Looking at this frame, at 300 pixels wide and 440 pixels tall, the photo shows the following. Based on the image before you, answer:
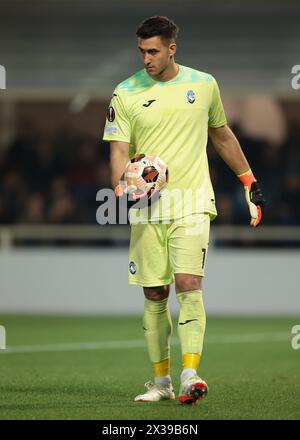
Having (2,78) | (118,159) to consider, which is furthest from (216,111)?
(2,78)

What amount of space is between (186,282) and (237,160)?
1.02 m

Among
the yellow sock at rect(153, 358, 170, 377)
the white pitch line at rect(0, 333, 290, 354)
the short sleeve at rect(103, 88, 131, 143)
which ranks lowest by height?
the white pitch line at rect(0, 333, 290, 354)

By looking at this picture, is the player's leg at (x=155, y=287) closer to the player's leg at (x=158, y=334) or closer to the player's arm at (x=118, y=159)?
the player's leg at (x=158, y=334)

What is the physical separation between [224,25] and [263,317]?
4806 mm

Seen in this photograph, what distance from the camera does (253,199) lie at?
8.32m

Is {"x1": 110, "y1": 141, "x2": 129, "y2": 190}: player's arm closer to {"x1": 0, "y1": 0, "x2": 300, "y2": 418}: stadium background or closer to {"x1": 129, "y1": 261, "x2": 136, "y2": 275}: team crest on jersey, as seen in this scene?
{"x1": 129, "y1": 261, "x2": 136, "y2": 275}: team crest on jersey

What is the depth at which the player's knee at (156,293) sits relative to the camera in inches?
316

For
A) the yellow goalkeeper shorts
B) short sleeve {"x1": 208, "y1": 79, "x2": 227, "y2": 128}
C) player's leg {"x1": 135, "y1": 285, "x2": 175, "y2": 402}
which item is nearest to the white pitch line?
player's leg {"x1": 135, "y1": 285, "x2": 175, "y2": 402}

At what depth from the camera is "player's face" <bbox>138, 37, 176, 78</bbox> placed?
7723 millimetres

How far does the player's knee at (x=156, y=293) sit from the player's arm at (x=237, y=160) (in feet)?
2.50

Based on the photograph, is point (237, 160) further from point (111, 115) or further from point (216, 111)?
point (111, 115)

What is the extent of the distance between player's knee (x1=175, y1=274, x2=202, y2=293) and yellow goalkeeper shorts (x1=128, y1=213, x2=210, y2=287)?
3cm

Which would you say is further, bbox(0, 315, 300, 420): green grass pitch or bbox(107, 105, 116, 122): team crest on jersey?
bbox(107, 105, 116, 122): team crest on jersey
